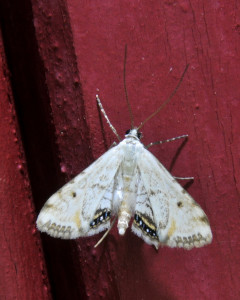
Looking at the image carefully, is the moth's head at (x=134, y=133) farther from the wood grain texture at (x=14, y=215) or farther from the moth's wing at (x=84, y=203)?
the wood grain texture at (x=14, y=215)

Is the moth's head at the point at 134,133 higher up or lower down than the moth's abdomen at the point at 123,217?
higher up

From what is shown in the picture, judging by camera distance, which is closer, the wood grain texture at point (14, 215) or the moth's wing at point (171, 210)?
the moth's wing at point (171, 210)

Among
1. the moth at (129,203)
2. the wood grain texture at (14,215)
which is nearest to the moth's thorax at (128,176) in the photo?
the moth at (129,203)

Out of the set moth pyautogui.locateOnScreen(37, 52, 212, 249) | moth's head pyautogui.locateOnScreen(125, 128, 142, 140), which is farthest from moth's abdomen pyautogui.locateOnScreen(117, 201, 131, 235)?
moth's head pyautogui.locateOnScreen(125, 128, 142, 140)

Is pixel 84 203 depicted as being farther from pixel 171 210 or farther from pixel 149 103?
pixel 149 103

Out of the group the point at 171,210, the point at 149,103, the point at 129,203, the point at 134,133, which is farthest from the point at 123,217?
the point at 149,103

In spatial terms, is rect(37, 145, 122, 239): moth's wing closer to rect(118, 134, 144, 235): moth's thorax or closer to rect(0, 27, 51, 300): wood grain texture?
rect(118, 134, 144, 235): moth's thorax
